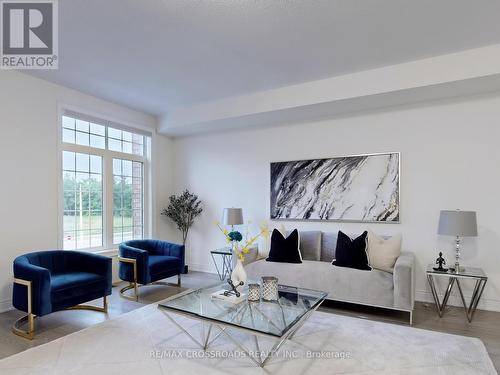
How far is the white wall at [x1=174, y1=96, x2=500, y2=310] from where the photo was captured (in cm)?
374

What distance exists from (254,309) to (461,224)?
100 inches

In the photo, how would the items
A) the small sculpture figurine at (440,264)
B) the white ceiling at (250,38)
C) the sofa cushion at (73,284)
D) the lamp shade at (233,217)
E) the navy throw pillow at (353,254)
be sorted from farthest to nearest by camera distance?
the lamp shade at (233,217), the navy throw pillow at (353,254), the small sculpture figurine at (440,264), the sofa cushion at (73,284), the white ceiling at (250,38)

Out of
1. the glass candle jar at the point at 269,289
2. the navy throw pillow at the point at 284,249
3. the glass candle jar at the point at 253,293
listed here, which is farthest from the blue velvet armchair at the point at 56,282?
the navy throw pillow at the point at 284,249

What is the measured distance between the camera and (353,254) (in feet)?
12.3

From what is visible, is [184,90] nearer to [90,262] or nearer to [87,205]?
[87,205]

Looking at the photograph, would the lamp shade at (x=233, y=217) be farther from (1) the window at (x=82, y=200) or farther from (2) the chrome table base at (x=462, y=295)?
(2) the chrome table base at (x=462, y=295)

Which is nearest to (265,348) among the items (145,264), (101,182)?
(145,264)

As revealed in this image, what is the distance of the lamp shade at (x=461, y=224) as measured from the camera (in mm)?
3418

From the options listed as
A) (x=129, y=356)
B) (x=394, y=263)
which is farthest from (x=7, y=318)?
(x=394, y=263)

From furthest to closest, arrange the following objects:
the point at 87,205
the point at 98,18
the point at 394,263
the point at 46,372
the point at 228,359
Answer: the point at 87,205 < the point at 394,263 < the point at 98,18 < the point at 228,359 < the point at 46,372

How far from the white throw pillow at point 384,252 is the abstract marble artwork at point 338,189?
533 mm

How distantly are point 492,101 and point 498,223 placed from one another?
4.83ft

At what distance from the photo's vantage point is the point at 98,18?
2.73 meters

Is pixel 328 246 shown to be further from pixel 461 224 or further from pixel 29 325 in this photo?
pixel 29 325
